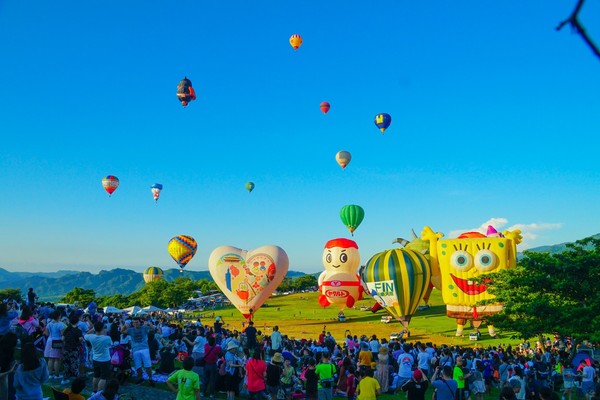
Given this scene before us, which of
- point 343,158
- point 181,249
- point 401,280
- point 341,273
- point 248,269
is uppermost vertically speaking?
point 343,158

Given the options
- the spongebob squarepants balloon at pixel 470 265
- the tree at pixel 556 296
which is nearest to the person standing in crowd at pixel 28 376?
the tree at pixel 556 296

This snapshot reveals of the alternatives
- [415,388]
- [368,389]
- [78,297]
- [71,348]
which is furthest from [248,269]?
[78,297]

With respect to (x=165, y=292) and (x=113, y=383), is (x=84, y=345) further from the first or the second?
(x=165, y=292)

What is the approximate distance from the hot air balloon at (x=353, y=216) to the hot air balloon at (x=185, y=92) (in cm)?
1982

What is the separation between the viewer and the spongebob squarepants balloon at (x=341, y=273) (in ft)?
156

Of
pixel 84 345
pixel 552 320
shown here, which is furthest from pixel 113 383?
pixel 552 320

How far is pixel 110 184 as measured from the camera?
2248 inches

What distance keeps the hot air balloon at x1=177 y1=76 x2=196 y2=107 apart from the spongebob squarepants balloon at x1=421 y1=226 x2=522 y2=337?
79.4ft

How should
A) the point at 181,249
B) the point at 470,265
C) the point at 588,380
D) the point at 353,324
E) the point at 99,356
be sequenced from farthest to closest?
the point at 181,249, the point at 353,324, the point at 470,265, the point at 588,380, the point at 99,356

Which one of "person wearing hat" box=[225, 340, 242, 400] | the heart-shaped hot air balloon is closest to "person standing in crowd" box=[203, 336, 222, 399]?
"person wearing hat" box=[225, 340, 242, 400]

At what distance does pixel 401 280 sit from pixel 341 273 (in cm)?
1134

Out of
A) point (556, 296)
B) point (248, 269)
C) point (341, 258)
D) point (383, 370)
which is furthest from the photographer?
point (341, 258)

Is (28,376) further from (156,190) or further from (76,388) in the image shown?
(156,190)

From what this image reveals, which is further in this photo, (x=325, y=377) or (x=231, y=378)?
(x=231, y=378)
